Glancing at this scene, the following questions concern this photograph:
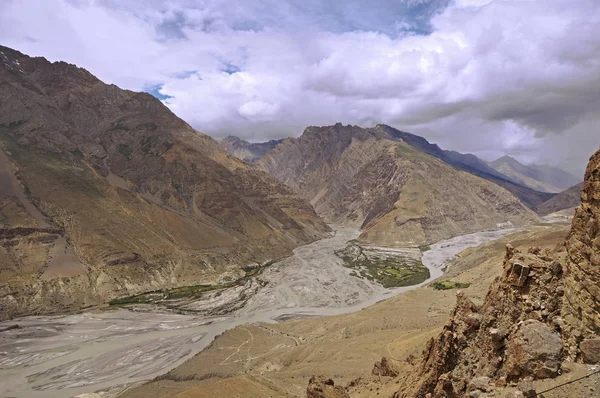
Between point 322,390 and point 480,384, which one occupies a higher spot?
point 480,384

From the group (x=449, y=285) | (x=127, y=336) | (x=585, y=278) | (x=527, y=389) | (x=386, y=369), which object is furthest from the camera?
(x=449, y=285)

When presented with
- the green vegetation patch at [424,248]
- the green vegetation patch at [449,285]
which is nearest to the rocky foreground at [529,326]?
the green vegetation patch at [449,285]

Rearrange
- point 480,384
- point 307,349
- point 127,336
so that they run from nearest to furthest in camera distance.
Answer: point 480,384
point 307,349
point 127,336

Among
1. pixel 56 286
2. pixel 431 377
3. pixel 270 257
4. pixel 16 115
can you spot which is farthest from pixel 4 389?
pixel 16 115

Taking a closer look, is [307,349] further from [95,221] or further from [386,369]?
[95,221]

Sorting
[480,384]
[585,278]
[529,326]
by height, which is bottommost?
[480,384]

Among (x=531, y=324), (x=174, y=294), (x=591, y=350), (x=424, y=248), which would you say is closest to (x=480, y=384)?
(x=531, y=324)

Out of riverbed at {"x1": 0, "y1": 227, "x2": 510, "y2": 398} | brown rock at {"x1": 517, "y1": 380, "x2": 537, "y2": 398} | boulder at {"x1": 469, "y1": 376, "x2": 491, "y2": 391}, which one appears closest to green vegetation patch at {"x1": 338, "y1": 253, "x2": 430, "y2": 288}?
riverbed at {"x1": 0, "y1": 227, "x2": 510, "y2": 398}
